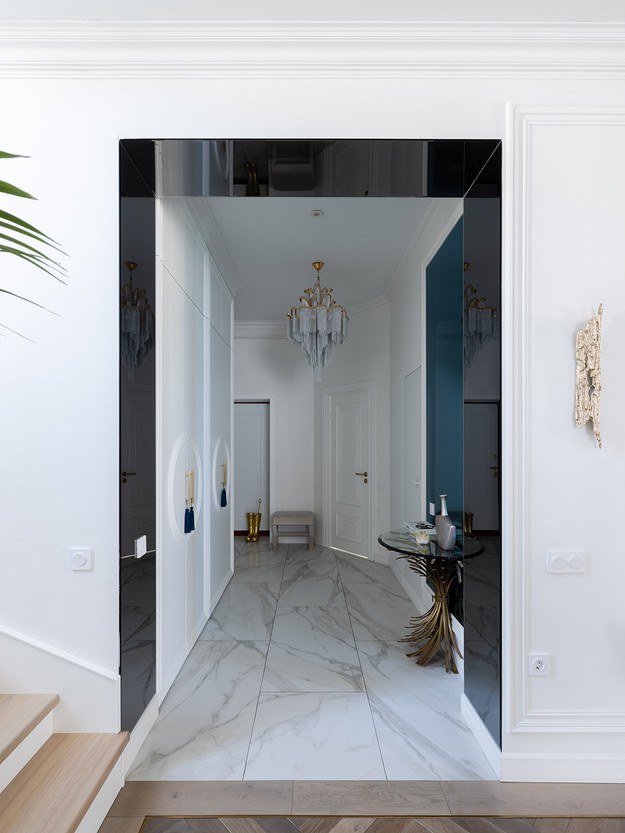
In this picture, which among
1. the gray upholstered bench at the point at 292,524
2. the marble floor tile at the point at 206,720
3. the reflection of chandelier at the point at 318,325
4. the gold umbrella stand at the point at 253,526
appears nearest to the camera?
the marble floor tile at the point at 206,720

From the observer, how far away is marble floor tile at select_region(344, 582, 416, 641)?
3592 mm

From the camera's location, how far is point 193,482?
3.26 metres

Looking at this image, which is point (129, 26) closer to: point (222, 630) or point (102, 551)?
point (102, 551)

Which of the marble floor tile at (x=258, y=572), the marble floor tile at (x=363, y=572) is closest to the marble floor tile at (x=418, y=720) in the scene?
the marble floor tile at (x=363, y=572)

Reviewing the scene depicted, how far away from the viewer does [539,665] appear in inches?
81.8

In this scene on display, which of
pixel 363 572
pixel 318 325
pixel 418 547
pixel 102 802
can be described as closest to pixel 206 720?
pixel 102 802

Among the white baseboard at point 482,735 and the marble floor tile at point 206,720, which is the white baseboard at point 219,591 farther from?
the white baseboard at point 482,735

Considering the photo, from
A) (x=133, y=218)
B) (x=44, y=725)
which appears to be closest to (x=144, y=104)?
(x=133, y=218)

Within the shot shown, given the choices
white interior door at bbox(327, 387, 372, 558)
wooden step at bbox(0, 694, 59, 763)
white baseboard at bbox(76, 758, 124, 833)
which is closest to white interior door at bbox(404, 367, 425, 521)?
white interior door at bbox(327, 387, 372, 558)

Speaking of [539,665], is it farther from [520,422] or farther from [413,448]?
[413,448]

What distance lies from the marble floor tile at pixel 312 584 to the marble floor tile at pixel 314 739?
1543 mm

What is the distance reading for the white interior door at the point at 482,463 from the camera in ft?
7.11

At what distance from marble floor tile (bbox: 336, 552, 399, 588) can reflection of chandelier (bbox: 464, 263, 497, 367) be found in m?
2.97

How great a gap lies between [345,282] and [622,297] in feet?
11.0
